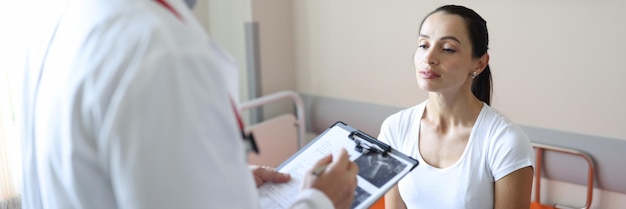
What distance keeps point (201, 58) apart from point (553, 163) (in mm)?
2143

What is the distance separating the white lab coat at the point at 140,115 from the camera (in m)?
0.77

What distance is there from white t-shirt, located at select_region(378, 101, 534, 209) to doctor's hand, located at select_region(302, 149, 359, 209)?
70cm

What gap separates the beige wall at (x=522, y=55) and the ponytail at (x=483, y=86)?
0.66m

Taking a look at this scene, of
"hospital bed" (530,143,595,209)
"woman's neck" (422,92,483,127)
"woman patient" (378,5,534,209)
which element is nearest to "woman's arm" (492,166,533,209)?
"woman patient" (378,5,534,209)

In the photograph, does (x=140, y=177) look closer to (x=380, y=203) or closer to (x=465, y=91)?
(x=465, y=91)

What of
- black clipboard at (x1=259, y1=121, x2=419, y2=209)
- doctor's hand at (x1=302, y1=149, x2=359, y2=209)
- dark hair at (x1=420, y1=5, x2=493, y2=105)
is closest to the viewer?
doctor's hand at (x1=302, y1=149, x2=359, y2=209)

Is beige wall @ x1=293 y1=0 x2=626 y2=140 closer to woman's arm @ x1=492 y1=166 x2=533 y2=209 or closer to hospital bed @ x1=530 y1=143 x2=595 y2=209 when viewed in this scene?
hospital bed @ x1=530 y1=143 x2=595 y2=209

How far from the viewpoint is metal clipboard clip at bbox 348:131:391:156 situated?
140 centimetres

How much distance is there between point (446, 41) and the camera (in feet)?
5.81

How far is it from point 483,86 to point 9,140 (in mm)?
1944

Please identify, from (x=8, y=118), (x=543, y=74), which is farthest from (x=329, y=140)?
(x=8, y=118)

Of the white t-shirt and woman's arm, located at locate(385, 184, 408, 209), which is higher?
the white t-shirt

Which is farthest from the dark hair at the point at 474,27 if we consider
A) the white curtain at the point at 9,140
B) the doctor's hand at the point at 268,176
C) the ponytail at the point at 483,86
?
the white curtain at the point at 9,140

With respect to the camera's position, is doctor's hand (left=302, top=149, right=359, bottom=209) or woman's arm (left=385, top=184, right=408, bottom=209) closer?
doctor's hand (left=302, top=149, right=359, bottom=209)
